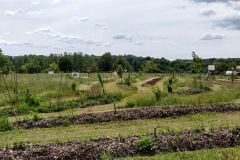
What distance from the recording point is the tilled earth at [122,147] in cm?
799

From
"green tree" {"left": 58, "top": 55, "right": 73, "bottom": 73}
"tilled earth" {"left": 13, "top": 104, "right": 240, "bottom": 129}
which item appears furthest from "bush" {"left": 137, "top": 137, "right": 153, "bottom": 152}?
"green tree" {"left": 58, "top": 55, "right": 73, "bottom": 73}

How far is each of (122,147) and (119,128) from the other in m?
4.66

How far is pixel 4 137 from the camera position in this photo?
11953mm

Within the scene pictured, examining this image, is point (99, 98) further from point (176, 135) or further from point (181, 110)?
point (176, 135)

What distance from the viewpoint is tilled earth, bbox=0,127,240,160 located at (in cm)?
799

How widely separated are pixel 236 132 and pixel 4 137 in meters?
7.97

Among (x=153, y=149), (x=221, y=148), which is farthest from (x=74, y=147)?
(x=221, y=148)

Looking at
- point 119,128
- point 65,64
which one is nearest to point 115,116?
point 119,128

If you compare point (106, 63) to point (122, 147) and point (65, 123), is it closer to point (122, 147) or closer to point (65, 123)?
point (65, 123)

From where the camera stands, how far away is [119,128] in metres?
12.9

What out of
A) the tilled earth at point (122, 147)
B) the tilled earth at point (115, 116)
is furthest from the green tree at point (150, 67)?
the tilled earth at point (122, 147)

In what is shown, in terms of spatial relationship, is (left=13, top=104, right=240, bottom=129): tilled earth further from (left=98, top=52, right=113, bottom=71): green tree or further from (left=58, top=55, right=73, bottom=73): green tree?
(left=98, top=52, right=113, bottom=71): green tree

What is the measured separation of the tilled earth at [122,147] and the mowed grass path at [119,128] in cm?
213

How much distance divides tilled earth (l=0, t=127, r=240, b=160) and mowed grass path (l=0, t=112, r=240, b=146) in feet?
6.99
